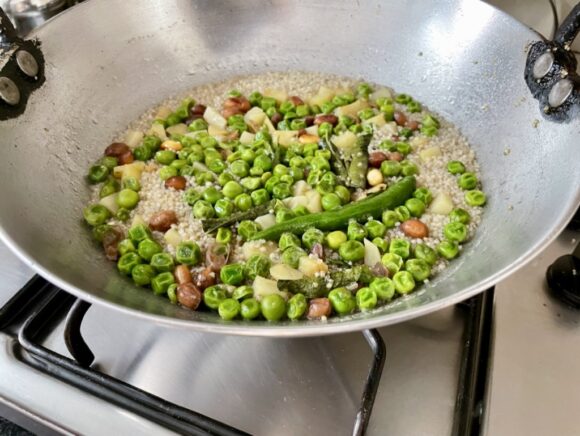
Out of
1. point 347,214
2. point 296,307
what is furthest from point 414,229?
point 296,307

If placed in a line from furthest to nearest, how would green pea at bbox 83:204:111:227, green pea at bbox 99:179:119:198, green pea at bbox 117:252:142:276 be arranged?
green pea at bbox 99:179:119:198 < green pea at bbox 83:204:111:227 < green pea at bbox 117:252:142:276

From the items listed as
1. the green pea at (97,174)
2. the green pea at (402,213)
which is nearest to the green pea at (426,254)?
the green pea at (402,213)

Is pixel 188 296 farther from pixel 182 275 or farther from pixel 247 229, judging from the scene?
pixel 247 229

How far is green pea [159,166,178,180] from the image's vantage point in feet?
4.87

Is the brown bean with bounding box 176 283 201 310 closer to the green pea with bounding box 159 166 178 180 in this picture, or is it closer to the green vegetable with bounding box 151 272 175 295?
the green vegetable with bounding box 151 272 175 295

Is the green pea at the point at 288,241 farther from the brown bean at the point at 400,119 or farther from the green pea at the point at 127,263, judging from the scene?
the brown bean at the point at 400,119

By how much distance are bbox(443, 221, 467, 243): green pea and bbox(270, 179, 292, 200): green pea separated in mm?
416

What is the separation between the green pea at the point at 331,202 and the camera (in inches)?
53.5

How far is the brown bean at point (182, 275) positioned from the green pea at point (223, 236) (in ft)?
0.39

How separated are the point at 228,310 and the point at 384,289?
0.34m

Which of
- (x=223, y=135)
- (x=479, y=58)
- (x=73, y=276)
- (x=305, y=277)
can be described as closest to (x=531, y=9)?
(x=479, y=58)

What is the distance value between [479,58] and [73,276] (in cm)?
122

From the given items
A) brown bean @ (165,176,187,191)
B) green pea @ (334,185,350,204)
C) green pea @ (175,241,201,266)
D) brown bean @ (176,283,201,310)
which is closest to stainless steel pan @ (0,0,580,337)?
brown bean @ (176,283,201,310)

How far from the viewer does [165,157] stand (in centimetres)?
→ 155
